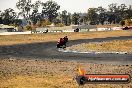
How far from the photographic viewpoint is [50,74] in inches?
574

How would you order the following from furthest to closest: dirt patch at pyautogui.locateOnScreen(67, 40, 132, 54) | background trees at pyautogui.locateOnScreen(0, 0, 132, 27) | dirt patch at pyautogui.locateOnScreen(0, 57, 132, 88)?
1. background trees at pyautogui.locateOnScreen(0, 0, 132, 27)
2. dirt patch at pyautogui.locateOnScreen(67, 40, 132, 54)
3. dirt patch at pyautogui.locateOnScreen(0, 57, 132, 88)

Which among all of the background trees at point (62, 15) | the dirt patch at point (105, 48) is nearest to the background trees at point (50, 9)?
the background trees at point (62, 15)

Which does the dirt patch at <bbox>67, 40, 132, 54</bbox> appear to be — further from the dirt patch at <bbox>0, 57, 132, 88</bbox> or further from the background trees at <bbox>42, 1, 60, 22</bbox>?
the background trees at <bbox>42, 1, 60, 22</bbox>

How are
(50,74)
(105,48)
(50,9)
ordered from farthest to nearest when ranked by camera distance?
(50,9) < (105,48) < (50,74)

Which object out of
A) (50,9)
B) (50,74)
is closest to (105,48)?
(50,74)

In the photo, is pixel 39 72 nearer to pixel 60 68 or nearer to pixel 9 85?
pixel 60 68

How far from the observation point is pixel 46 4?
591ft

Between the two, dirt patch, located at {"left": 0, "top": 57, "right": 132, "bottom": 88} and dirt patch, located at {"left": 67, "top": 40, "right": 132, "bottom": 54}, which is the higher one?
dirt patch, located at {"left": 0, "top": 57, "right": 132, "bottom": 88}

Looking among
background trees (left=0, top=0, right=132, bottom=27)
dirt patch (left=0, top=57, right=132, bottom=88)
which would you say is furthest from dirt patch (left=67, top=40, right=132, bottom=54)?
background trees (left=0, top=0, right=132, bottom=27)

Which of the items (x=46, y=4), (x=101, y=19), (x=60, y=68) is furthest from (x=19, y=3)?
(x=60, y=68)

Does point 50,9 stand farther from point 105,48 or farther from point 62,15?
point 105,48

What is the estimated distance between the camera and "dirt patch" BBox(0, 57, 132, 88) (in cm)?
1202

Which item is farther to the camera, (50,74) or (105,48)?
(105,48)

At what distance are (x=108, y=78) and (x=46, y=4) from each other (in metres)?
174
